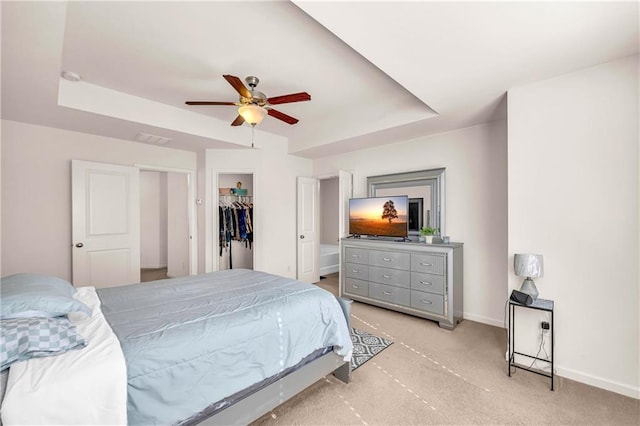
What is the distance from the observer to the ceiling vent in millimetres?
3773

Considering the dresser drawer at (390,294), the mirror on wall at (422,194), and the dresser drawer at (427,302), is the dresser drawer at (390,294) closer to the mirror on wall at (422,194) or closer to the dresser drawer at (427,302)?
the dresser drawer at (427,302)

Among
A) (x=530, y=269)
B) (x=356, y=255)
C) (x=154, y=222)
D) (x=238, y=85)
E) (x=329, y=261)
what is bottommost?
(x=329, y=261)

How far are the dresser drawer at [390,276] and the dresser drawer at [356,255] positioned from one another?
0.49 feet

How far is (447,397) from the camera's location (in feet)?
6.89

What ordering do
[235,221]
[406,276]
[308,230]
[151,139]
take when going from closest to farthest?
[406,276]
[151,139]
[235,221]
[308,230]

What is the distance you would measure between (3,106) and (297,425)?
154 inches

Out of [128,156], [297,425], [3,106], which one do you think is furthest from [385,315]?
[3,106]

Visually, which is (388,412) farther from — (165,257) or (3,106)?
(165,257)

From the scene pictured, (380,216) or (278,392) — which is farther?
(380,216)

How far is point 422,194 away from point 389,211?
0.50m

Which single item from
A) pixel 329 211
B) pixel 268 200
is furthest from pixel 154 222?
pixel 329 211

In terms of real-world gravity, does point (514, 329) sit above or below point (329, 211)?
below

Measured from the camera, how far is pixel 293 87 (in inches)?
117

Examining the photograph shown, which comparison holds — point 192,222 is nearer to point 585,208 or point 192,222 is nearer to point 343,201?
point 343,201
